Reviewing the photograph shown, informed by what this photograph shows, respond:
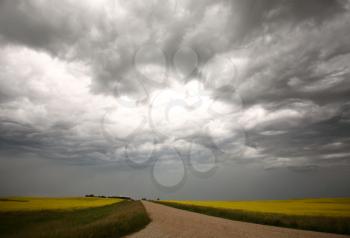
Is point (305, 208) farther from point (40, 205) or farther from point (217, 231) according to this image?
point (40, 205)

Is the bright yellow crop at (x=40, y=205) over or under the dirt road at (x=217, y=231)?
over

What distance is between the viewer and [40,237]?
11.2 m

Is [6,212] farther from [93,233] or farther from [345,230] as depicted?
[345,230]

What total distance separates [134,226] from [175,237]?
12.1 feet

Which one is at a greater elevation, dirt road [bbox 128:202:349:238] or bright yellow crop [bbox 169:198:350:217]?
bright yellow crop [bbox 169:198:350:217]

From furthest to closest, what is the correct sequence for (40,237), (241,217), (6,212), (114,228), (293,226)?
(6,212) < (241,217) < (293,226) < (114,228) < (40,237)

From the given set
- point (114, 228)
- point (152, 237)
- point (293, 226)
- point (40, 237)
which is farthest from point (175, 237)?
point (293, 226)

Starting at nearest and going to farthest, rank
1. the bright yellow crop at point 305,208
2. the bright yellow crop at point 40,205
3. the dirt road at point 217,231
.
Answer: the dirt road at point 217,231
the bright yellow crop at point 305,208
the bright yellow crop at point 40,205

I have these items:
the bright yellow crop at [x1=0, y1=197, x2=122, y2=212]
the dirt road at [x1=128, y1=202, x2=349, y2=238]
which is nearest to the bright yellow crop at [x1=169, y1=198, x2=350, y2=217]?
the dirt road at [x1=128, y1=202, x2=349, y2=238]

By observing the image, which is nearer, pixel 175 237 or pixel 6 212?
pixel 175 237

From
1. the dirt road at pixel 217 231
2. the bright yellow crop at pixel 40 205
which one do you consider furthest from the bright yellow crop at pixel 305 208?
the bright yellow crop at pixel 40 205

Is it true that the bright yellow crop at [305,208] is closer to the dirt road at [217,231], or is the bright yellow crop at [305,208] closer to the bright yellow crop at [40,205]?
the dirt road at [217,231]

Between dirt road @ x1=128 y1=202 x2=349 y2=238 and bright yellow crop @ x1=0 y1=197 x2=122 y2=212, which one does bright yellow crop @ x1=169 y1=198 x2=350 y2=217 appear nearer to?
dirt road @ x1=128 y1=202 x2=349 y2=238

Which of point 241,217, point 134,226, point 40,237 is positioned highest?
point 241,217
